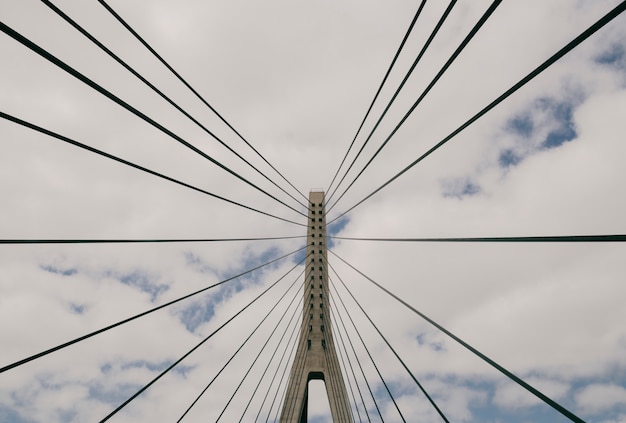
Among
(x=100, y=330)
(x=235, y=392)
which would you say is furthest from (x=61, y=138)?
(x=235, y=392)

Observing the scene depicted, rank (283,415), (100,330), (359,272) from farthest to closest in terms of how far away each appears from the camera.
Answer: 1. (283,415)
2. (359,272)
3. (100,330)

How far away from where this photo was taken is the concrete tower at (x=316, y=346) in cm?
1602

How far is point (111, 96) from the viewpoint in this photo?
15.2ft

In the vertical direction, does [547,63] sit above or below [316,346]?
above

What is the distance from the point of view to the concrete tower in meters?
16.0

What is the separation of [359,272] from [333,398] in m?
7.74

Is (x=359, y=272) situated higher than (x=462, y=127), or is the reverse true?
(x=462, y=127)

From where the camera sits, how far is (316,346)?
17.9m

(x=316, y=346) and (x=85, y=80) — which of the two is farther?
(x=316, y=346)

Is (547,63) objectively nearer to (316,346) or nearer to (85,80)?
(85,80)

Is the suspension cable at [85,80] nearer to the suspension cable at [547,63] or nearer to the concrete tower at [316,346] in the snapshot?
the suspension cable at [547,63]

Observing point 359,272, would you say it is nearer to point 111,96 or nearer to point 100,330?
point 100,330

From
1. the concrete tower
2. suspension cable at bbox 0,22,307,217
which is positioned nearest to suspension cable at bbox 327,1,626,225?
suspension cable at bbox 0,22,307,217

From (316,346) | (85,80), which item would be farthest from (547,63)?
(316,346)
